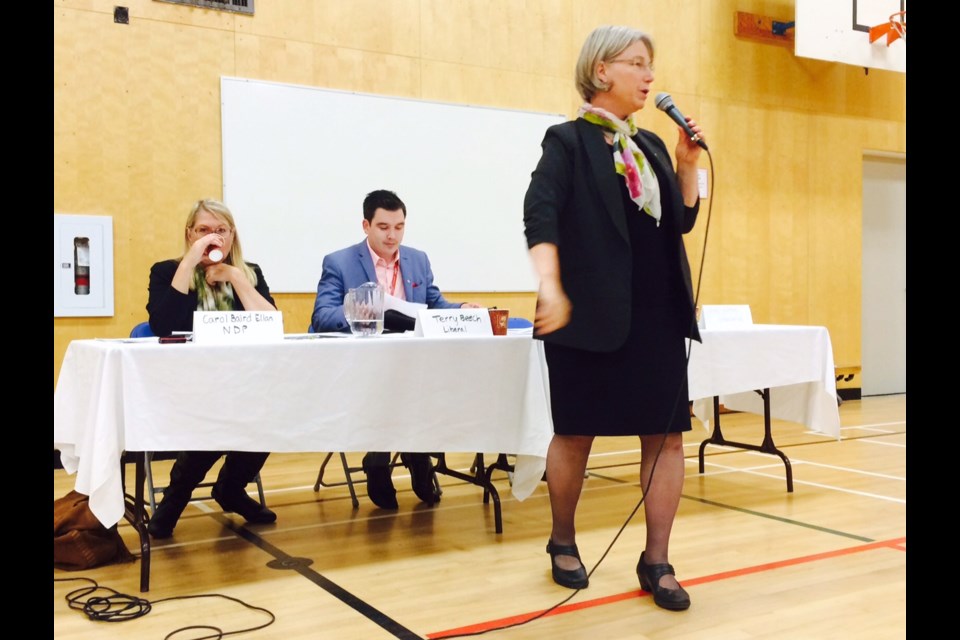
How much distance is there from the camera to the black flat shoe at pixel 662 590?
2.17 m

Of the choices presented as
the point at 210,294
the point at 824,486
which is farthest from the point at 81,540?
the point at 824,486

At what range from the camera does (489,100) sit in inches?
227

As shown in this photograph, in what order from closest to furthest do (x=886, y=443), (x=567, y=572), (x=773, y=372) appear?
(x=567, y=572) < (x=773, y=372) < (x=886, y=443)

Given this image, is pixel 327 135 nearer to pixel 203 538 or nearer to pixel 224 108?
pixel 224 108

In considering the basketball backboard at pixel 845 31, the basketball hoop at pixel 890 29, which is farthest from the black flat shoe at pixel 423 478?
the basketball hoop at pixel 890 29

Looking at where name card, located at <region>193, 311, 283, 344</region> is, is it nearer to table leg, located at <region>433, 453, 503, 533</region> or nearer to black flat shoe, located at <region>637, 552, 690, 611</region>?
table leg, located at <region>433, 453, 503, 533</region>

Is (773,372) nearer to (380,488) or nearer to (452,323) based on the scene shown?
(452,323)

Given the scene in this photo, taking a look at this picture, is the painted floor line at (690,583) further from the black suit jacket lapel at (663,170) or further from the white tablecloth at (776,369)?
the black suit jacket lapel at (663,170)

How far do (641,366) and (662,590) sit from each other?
57cm

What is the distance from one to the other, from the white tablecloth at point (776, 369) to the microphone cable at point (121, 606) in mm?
1650

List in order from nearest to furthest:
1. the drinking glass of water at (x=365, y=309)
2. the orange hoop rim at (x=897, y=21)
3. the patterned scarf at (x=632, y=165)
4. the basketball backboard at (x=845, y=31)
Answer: the patterned scarf at (x=632, y=165)
the drinking glass of water at (x=365, y=309)
the basketball backboard at (x=845, y=31)
the orange hoop rim at (x=897, y=21)

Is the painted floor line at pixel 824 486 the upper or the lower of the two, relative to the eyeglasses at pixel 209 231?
lower
